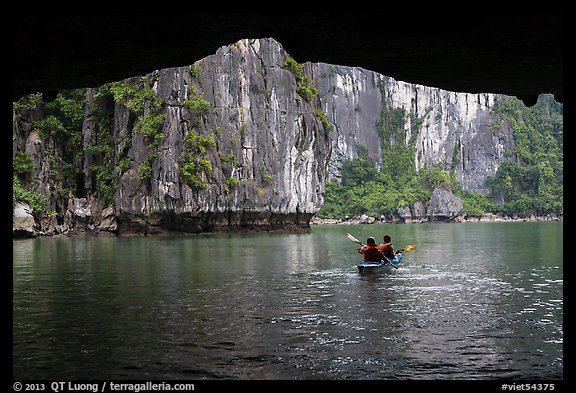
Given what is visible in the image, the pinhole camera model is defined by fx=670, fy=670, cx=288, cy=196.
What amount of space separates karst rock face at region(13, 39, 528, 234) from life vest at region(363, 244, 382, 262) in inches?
1024

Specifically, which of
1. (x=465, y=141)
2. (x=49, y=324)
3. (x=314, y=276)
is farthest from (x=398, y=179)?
(x=49, y=324)

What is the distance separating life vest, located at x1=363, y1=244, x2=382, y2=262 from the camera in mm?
20977

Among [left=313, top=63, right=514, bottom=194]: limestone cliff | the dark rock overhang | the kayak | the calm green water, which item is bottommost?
the calm green water

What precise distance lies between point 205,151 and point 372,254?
90.5 ft

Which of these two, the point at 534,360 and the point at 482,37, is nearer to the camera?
the point at 482,37

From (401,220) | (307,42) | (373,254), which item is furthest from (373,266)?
(401,220)

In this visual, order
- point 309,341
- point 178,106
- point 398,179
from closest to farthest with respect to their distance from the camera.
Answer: point 309,341 < point 178,106 < point 398,179

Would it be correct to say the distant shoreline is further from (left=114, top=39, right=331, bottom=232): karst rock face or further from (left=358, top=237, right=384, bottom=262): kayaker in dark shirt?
(left=358, top=237, right=384, bottom=262): kayaker in dark shirt

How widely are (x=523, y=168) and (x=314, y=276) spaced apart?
110302 millimetres

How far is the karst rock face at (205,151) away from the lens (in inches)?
1812

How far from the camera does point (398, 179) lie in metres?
119

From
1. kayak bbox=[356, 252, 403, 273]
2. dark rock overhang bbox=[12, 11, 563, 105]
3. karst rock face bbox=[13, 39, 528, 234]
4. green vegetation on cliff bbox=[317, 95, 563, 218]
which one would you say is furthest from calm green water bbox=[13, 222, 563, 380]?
green vegetation on cliff bbox=[317, 95, 563, 218]
